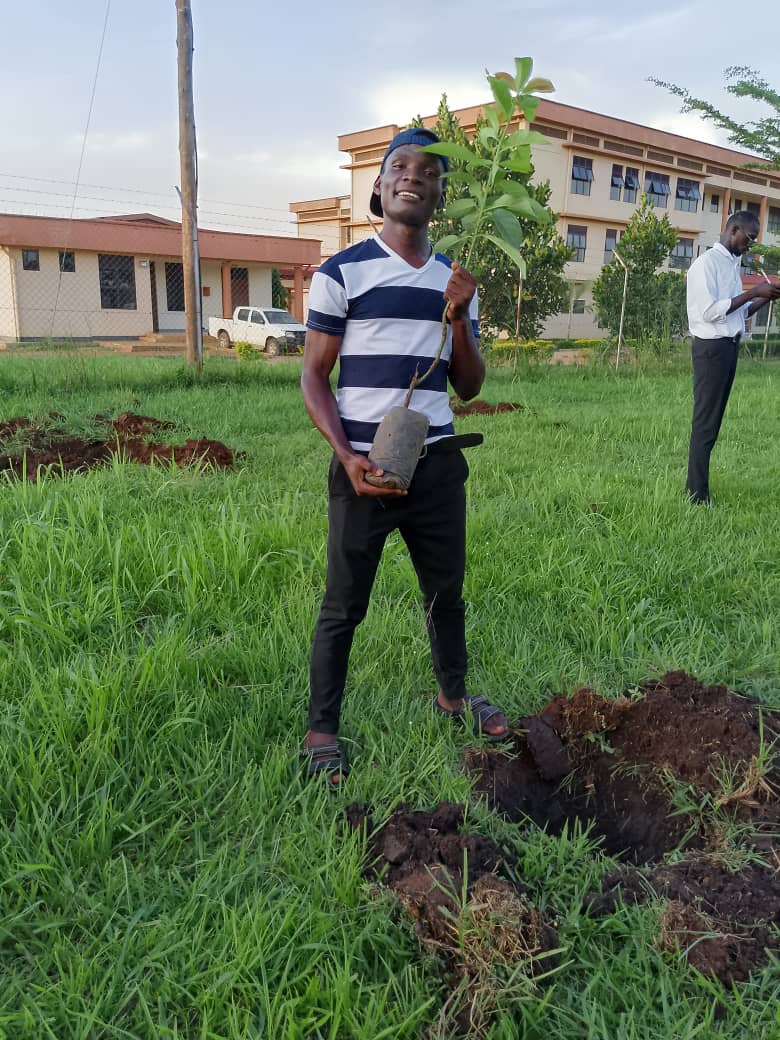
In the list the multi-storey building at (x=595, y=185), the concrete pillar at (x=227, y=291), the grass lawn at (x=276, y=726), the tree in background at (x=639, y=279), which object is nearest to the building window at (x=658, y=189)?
the multi-storey building at (x=595, y=185)

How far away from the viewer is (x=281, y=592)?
3.49 meters

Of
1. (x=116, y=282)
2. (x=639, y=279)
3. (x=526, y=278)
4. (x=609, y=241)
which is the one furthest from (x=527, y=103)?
(x=609, y=241)

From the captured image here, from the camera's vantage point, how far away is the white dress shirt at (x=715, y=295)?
16.6 feet

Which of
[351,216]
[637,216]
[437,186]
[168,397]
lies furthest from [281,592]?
[351,216]

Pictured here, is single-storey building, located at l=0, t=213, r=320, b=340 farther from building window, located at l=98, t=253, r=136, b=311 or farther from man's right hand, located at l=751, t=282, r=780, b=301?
man's right hand, located at l=751, t=282, r=780, b=301

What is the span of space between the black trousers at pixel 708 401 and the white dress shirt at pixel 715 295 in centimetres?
8

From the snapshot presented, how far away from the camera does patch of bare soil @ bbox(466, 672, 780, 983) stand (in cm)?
192

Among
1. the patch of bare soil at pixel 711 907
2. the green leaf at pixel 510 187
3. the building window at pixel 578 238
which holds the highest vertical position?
the building window at pixel 578 238

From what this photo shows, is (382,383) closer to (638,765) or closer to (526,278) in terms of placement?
(638,765)

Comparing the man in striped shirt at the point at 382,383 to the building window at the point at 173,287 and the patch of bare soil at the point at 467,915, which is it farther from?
the building window at the point at 173,287

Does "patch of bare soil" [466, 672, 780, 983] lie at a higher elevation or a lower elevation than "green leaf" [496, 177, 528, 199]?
lower

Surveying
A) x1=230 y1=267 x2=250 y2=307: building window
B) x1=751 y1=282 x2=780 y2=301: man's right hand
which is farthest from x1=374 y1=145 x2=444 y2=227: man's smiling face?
x1=230 y1=267 x2=250 y2=307: building window

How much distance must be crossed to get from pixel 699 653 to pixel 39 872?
7.89 feet

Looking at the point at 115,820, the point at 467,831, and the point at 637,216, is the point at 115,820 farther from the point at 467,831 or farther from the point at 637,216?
the point at 637,216
